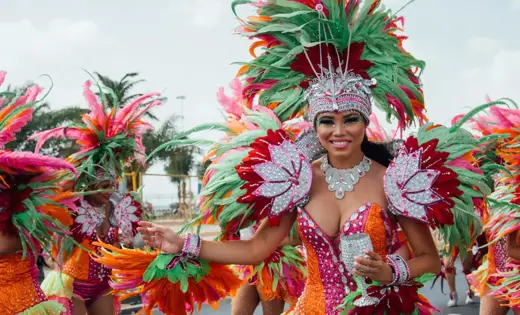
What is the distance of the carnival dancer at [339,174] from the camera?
9.88 ft

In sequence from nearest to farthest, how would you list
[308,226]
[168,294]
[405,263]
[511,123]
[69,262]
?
[405,263] → [308,226] → [168,294] → [511,123] → [69,262]

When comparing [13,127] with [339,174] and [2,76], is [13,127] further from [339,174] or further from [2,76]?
[339,174]

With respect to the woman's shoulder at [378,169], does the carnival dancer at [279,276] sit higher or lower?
lower

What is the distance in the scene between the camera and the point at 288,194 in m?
3.15

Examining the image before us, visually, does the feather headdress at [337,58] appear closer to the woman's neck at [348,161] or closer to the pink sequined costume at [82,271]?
the woman's neck at [348,161]

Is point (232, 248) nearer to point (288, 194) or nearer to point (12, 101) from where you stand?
point (288, 194)

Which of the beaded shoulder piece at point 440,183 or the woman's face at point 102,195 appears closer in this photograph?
the beaded shoulder piece at point 440,183

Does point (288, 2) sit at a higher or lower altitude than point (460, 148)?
higher

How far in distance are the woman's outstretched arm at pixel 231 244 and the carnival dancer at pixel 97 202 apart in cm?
247

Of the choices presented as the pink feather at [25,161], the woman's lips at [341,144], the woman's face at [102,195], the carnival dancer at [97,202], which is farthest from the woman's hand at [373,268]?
the woman's face at [102,195]

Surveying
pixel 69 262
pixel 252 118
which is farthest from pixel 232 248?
pixel 69 262

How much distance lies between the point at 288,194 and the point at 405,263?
2.03ft

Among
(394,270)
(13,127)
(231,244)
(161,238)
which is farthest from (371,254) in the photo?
(13,127)

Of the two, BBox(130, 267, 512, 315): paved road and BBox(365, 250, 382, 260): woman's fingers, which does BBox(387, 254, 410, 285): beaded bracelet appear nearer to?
BBox(365, 250, 382, 260): woman's fingers
